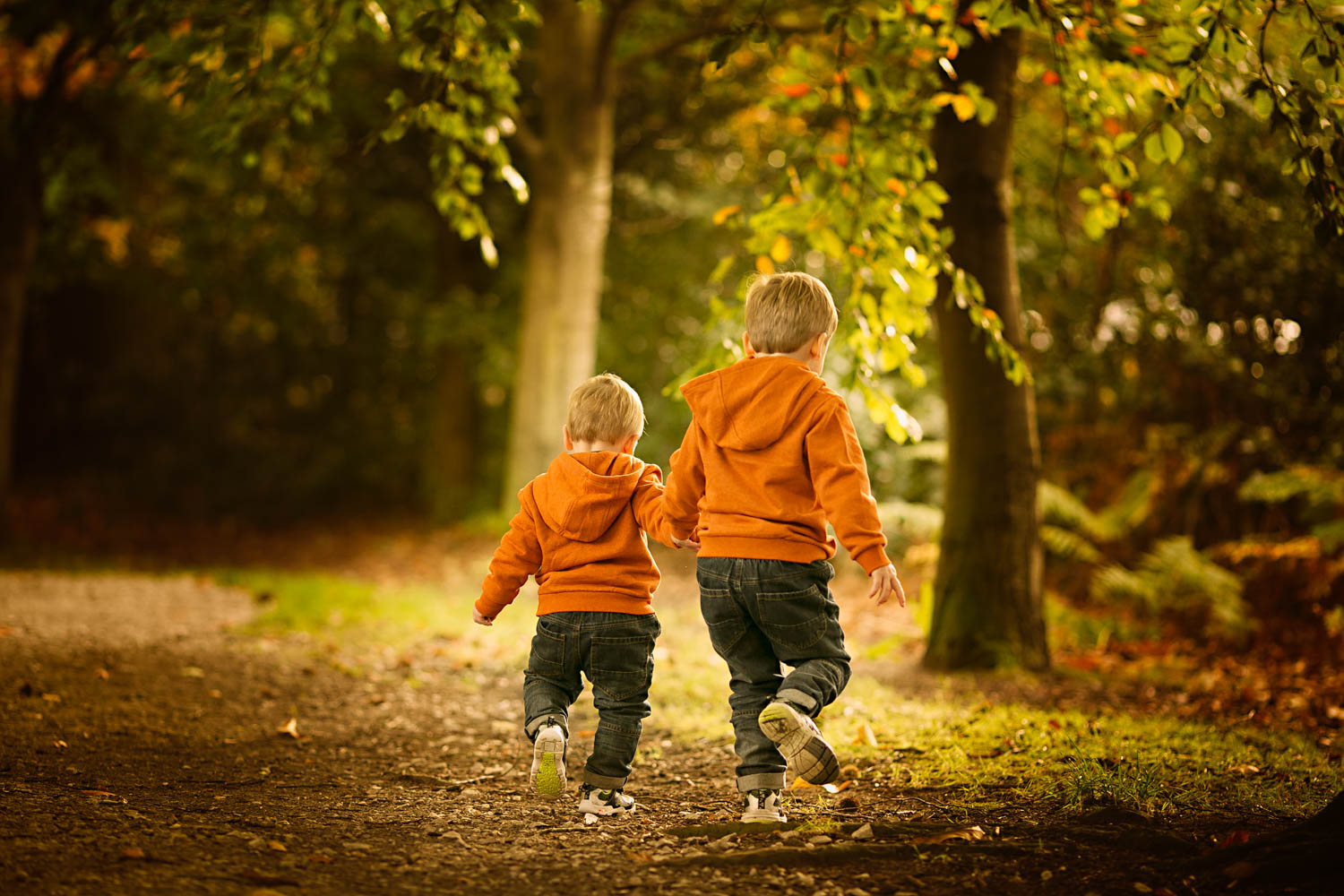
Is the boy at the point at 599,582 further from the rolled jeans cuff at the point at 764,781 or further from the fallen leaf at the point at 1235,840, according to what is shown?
the fallen leaf at the point at 1235,840

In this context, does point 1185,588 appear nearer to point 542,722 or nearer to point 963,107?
point 963,107

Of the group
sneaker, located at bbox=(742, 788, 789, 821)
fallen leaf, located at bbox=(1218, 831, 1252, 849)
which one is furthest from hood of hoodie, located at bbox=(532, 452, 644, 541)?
fallen leaf, located at bbox=(1218, 831, 1252, 849)

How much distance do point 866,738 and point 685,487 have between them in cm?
179

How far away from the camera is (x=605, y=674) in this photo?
3.77 meters

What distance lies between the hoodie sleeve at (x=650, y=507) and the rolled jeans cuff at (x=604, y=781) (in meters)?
0.87

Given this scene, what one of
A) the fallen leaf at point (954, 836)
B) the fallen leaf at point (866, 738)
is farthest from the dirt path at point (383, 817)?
the fallen leaf at point (866, 738)

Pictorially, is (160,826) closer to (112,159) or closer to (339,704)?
(339,704)

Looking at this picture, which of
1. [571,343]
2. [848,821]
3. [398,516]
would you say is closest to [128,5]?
[848,821]

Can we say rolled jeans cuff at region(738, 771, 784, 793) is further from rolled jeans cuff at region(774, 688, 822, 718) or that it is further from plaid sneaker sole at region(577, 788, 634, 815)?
plaid sneaker sole at region(577, 788, 634, 815)

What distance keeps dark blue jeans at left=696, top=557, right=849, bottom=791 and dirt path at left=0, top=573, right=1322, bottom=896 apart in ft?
0.94

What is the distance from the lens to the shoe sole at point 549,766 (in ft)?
11.6

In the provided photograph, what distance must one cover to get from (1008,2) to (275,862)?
4.20 metres

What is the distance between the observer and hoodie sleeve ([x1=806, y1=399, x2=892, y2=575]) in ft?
11.0

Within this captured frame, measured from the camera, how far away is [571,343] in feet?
38.8
